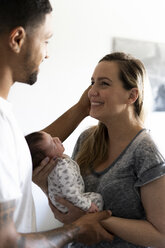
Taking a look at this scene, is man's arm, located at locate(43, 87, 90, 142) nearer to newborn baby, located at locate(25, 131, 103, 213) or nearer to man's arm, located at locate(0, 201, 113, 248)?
newborn baby, located at locate(25, 131, 103, 213)

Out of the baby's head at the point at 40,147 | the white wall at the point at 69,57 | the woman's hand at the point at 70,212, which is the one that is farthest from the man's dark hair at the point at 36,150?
the white wall at the point at 69,57

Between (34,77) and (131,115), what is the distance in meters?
0.71

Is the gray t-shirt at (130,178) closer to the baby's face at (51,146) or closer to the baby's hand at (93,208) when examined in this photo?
the baby's hand at (93,208)

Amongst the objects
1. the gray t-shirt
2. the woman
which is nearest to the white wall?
the woman

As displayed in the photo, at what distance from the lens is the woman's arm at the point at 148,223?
143 cm

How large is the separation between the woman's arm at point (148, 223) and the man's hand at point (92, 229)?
38mm

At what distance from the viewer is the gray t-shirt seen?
1.46m

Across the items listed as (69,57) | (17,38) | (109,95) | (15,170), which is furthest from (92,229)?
(69,57)

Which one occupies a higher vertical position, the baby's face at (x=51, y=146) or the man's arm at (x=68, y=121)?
the man's arm at (x=68, y=121)

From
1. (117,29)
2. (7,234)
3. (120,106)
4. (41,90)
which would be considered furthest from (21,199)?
(117,29)

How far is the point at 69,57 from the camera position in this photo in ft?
10.6

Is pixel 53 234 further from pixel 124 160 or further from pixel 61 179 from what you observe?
pixel 124 160

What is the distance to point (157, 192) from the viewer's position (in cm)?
143

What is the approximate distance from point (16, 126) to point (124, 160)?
2.20ft
